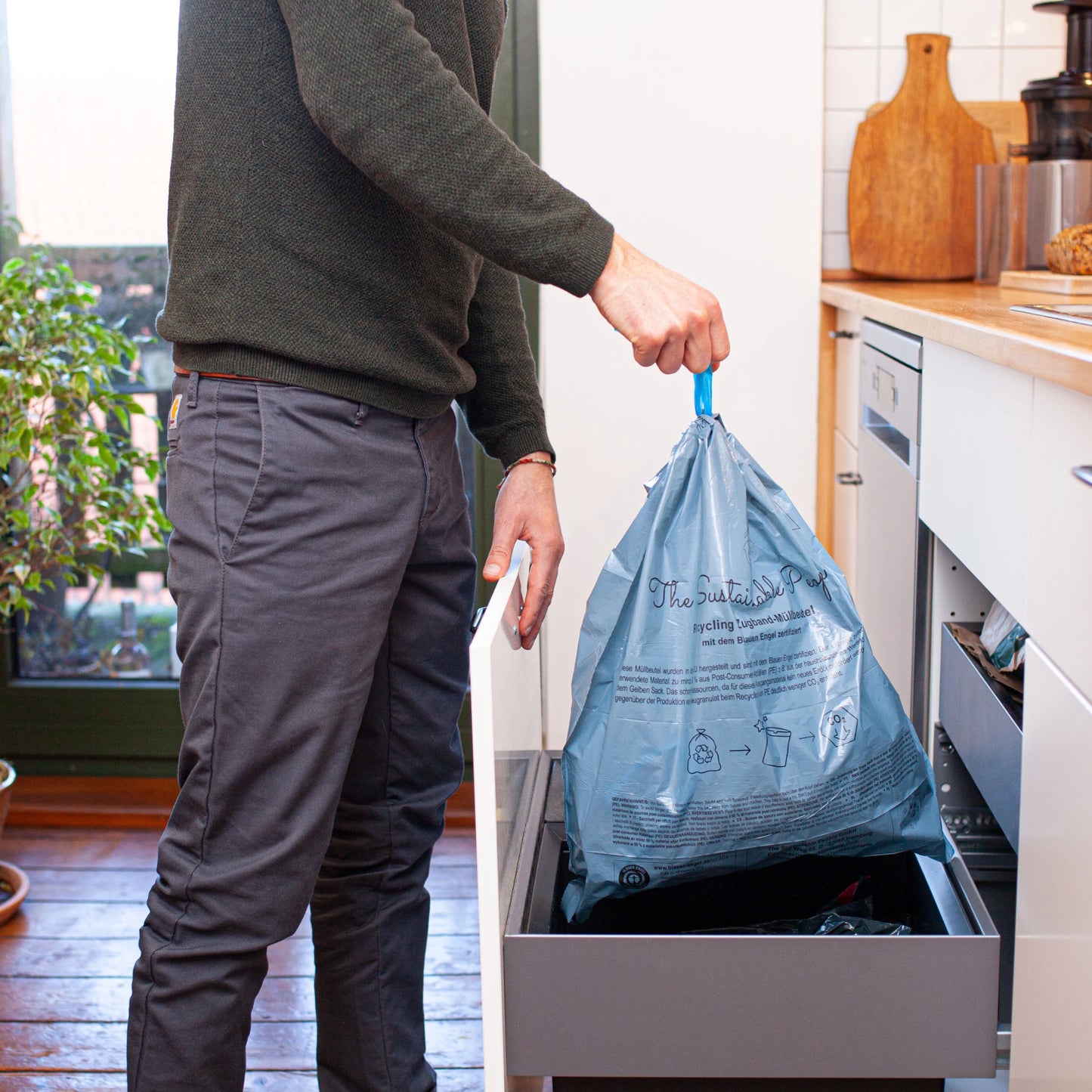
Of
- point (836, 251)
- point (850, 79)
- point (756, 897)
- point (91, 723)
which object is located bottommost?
point (91, 723)

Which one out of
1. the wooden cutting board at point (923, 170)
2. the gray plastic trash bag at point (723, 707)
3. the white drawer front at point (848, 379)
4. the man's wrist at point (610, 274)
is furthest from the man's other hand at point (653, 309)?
the wooden cutting board at point (923, 170)

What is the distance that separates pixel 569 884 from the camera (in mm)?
1036

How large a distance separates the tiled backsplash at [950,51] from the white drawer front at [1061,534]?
57.2 inches

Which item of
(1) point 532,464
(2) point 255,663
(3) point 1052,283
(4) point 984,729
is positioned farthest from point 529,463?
(3) point 1052,283

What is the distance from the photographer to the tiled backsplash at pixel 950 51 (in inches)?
85.0

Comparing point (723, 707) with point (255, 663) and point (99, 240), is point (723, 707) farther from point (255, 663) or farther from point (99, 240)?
point (99, 240)

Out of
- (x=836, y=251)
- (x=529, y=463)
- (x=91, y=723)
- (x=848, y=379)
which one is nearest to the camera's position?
(x=529, y=463)

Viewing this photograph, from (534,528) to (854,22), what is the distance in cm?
143

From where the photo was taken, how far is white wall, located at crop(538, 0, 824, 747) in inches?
77.7

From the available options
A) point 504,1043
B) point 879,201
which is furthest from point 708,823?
point 879,201

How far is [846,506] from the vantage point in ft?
6.47

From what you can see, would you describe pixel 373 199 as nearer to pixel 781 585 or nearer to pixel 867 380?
pixel 781 585

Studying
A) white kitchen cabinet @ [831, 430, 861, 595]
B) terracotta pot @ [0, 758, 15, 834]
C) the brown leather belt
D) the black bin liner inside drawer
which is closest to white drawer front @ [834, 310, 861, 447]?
white kitchen cabinet @ [831, 430, 861, 595]

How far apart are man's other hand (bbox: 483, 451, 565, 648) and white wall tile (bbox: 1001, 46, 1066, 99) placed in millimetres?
1424
